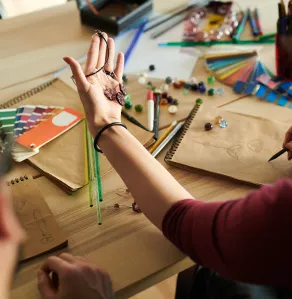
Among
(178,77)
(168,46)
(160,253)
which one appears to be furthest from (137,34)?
(160,253)

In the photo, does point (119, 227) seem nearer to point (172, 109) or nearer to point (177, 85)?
point (172, 109)

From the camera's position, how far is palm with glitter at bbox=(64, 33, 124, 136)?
2.72 feet

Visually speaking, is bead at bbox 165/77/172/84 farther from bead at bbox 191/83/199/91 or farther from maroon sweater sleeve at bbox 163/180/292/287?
maroon sweater sleeve at bbox 163/180/292/287

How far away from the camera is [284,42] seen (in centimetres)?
103

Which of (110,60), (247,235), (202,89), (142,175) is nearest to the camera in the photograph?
(247,235)

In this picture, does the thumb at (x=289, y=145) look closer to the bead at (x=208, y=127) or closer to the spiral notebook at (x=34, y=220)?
the bead at (x=208, y=127)

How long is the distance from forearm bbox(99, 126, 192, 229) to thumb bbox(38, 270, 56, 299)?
194 millimetres

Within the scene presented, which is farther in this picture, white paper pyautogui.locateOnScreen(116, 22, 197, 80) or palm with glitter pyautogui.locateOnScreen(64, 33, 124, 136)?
white paper pyautogui.locateOnScreen(116, 22, 197, 80)

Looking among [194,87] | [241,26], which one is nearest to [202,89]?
[194,87]

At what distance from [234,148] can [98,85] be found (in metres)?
0.32

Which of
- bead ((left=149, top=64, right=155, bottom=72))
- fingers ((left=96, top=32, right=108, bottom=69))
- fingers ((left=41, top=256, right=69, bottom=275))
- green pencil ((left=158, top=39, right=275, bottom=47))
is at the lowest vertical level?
fingers ((left=41, top=256, right=69, bottom=275))

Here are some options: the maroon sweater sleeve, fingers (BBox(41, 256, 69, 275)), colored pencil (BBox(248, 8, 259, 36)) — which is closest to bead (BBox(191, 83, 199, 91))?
colored pencil (BBox(248, 8, 259, 36))

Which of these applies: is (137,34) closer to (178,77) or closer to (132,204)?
(178,77)

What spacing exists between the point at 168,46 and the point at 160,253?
72 cm
